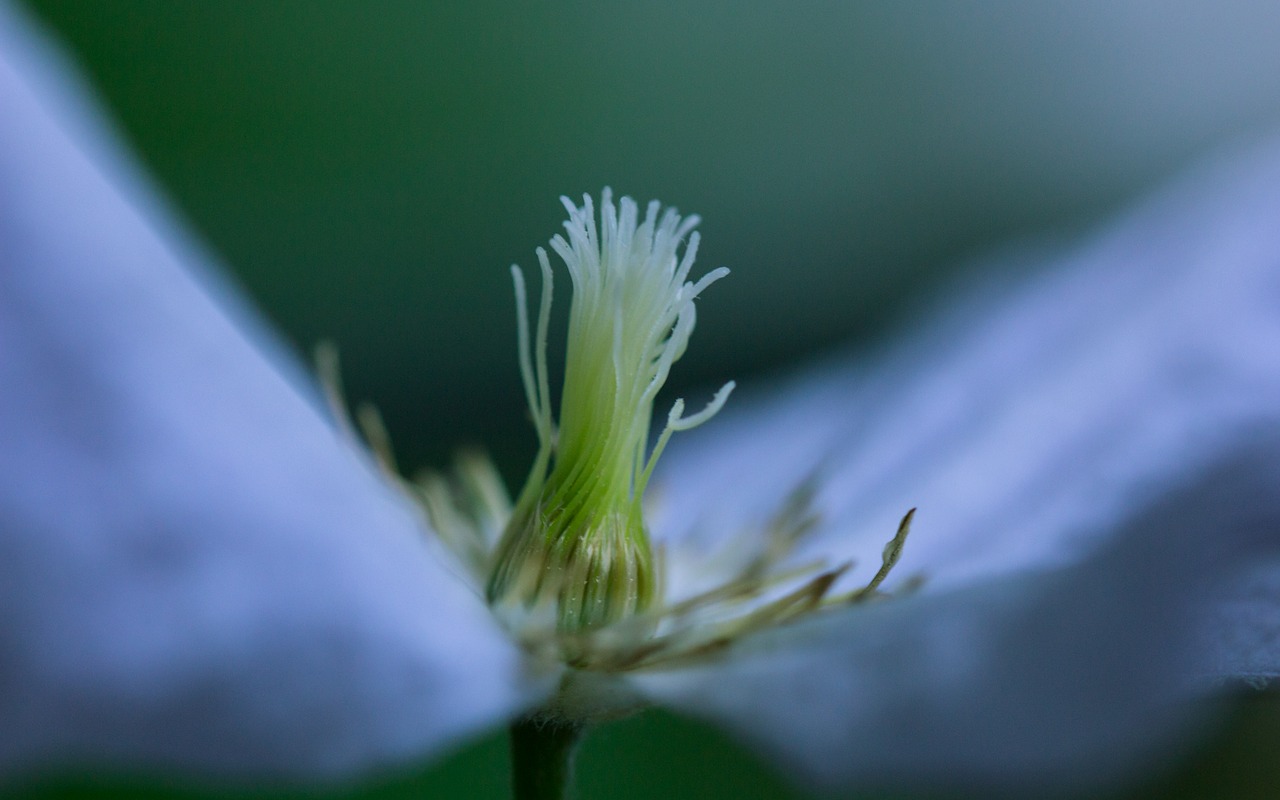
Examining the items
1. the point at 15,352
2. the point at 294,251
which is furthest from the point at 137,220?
the point at 294,251

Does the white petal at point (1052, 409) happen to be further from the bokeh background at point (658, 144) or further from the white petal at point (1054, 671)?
the bokeh background at point (658, 144)

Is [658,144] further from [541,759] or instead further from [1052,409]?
[541,759]

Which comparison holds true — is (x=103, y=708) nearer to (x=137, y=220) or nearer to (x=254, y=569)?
(x=254, y=569)

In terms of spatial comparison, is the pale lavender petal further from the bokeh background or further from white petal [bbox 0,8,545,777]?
the bokeh background

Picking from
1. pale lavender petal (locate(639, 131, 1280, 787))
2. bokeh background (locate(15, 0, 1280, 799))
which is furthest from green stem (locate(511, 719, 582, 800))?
bokeh background (locate(15, 0, 1280, 799))

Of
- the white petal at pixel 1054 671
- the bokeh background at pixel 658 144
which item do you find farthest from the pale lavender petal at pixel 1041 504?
the bokeh background at pixel 658 144

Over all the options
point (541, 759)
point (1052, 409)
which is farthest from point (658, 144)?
point (541, 759)
